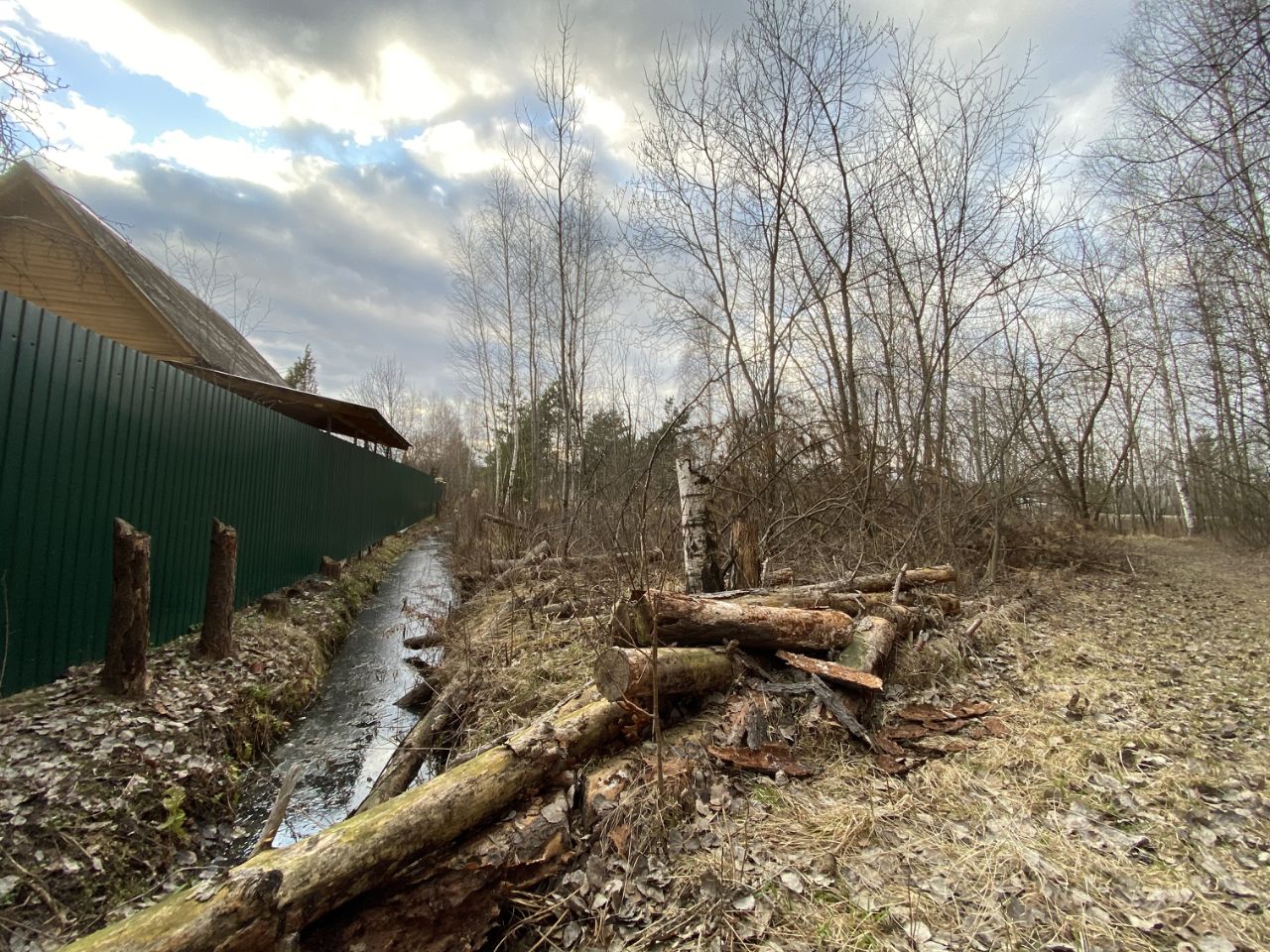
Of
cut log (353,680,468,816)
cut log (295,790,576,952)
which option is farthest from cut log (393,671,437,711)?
cut log (295,790,576,952)

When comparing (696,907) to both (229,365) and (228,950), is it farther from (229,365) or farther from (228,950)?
(229,365)

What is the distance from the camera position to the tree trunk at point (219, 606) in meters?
4.90

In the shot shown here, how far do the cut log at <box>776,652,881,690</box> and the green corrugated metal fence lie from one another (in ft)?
15.9

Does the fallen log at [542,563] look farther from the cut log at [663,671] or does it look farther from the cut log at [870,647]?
the cut log at [663,671]

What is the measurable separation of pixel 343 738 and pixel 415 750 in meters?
1.49

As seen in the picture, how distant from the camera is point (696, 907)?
1.95m

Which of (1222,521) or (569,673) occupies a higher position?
(1222,521)

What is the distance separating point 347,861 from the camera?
78.7 inches

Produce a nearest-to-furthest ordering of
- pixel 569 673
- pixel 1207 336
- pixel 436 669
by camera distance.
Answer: pixel 569 673 → pixel 436 669 → pixel 1207 336

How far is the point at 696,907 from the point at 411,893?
109 centimetres

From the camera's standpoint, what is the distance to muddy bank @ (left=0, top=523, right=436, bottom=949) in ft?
8.11

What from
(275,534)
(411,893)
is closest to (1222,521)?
(411,893)

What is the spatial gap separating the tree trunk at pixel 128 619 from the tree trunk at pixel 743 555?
452 centimetres

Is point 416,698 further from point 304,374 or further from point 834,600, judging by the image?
point 304,374
